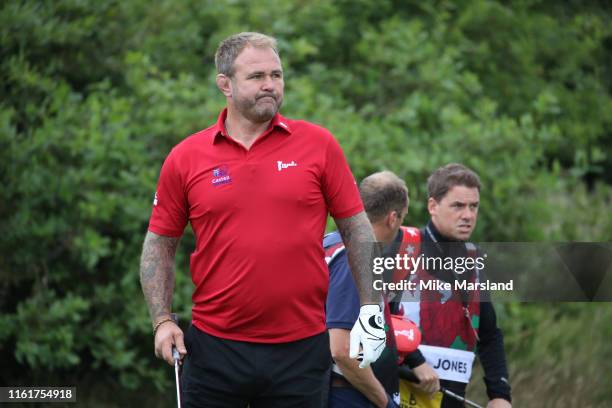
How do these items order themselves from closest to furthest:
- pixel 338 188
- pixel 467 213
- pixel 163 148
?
pixel 338 188 → pixel 467 213 → pixel 163 148

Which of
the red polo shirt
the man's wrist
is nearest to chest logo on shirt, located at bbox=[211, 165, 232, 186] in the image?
the red polo shirt

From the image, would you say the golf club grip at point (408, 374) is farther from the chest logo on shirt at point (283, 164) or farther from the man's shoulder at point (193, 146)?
the man's shoulder at point (193, 146)

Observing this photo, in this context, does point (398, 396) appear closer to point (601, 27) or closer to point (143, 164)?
point (143, 164)

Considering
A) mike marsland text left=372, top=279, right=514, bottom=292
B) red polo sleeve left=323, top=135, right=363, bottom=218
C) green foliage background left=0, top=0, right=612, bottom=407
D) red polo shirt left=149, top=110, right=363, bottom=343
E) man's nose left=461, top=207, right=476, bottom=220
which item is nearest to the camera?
red polo shirt left=149, top=110, right=363, bottom=343

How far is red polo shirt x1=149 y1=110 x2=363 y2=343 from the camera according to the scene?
3957 millimetres

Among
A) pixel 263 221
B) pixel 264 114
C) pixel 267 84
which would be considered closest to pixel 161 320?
pixel 263 221

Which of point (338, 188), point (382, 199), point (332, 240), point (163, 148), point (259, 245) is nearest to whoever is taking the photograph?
point (259, 245)

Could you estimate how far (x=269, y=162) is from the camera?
4.02 metres

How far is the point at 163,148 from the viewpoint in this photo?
7.71 meters

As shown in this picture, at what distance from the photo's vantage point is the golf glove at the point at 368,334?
3975 millimetres

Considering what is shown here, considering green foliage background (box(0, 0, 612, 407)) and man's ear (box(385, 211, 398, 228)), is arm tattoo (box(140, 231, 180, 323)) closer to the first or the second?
man's ear (box(385, 211, 398, 228))

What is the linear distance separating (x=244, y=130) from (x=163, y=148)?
3641mm

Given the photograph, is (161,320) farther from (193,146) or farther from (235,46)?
(235,46)

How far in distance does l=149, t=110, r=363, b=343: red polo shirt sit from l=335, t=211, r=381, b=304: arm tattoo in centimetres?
5
